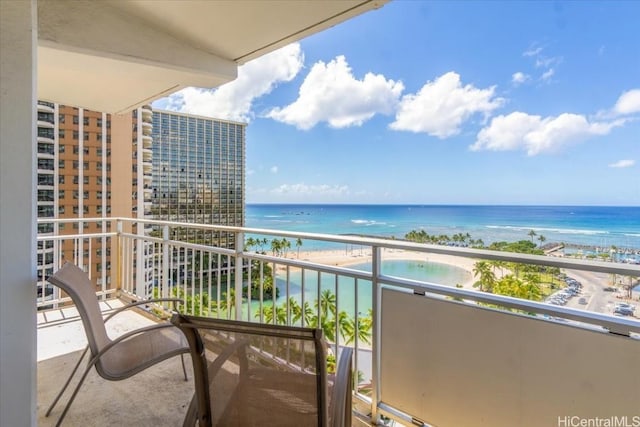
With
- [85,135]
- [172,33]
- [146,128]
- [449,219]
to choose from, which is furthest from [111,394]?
A: [449,219]

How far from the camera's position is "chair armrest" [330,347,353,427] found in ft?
4.04

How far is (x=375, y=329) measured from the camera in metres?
2.03

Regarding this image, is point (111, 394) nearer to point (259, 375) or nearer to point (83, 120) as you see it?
point (259, 375)

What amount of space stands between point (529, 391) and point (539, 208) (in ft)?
87.0

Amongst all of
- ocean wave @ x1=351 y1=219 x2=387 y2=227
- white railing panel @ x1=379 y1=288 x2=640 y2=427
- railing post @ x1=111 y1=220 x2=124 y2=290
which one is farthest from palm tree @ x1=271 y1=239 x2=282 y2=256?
ocean wave @ x1=351 y1=219 x2=387 y2=227

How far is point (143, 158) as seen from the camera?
40.4ft

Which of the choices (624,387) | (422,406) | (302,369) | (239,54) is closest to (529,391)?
(624,387)

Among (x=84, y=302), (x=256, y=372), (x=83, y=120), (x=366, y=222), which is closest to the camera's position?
(x=256, y=372)

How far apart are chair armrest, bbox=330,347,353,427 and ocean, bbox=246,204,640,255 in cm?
1743

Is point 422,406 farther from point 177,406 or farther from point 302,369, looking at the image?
point 177,406

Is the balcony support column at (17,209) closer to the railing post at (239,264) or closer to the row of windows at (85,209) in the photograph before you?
the railing post at (239,264)

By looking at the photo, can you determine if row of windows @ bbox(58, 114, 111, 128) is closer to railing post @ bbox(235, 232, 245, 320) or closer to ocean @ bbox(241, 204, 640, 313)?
ocean @ bbox(241, 204, 640, 313)

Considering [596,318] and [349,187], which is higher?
[349,187]

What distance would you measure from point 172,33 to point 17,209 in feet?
4.67
